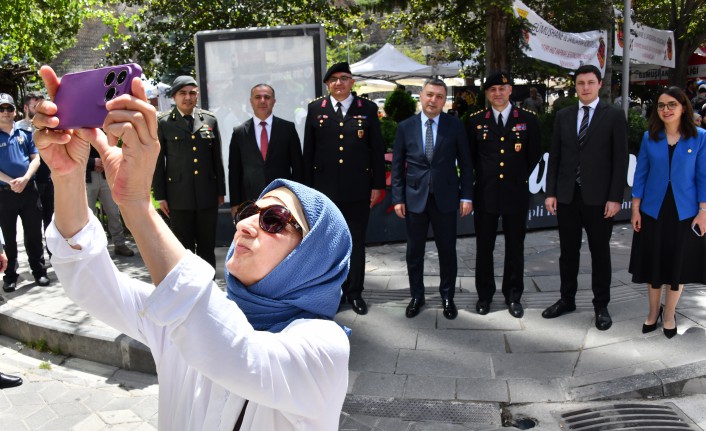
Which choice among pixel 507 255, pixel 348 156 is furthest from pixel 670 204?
pixel 348 156

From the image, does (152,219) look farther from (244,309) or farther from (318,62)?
(318,62)

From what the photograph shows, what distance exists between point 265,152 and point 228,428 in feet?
17.1

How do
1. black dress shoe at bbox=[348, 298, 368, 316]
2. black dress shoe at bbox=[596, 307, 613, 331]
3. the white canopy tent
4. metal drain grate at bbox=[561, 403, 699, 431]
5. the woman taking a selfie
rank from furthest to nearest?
1. the white canopy tent
2. black dress shoe at bbox=[348, 298, 368, 316]
3. black dress shoe at bbox=[596, 307, 613, 331]
4. metal drain grate at bbox=[561, 403, 699, 431]
5. the woman taking a selfie

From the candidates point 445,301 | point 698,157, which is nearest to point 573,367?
point 445,301

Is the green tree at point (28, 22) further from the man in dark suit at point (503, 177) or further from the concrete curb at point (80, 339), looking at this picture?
the man in dark suit at point (503, 177)

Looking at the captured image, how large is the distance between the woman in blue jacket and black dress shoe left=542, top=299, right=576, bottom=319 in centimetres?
71

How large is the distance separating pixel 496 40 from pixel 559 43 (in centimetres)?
152

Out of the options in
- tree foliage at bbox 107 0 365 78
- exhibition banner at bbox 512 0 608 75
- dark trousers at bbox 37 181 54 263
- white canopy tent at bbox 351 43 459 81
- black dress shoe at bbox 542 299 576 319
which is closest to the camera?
black dress shoe at bbox 542 299 576 319

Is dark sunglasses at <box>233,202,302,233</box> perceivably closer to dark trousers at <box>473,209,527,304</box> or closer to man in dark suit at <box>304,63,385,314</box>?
man in dark suit at <box>304,63,385,314</box>

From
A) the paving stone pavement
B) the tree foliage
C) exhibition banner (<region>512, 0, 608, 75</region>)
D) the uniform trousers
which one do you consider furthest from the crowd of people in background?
the tree foliage

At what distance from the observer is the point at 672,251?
556 cm

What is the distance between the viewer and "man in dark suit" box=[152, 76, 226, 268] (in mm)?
6570

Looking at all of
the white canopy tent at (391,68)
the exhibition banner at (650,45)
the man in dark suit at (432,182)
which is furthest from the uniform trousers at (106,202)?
the white canopy tent at (391,68)

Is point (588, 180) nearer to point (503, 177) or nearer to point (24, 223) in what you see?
point (503, 177)
